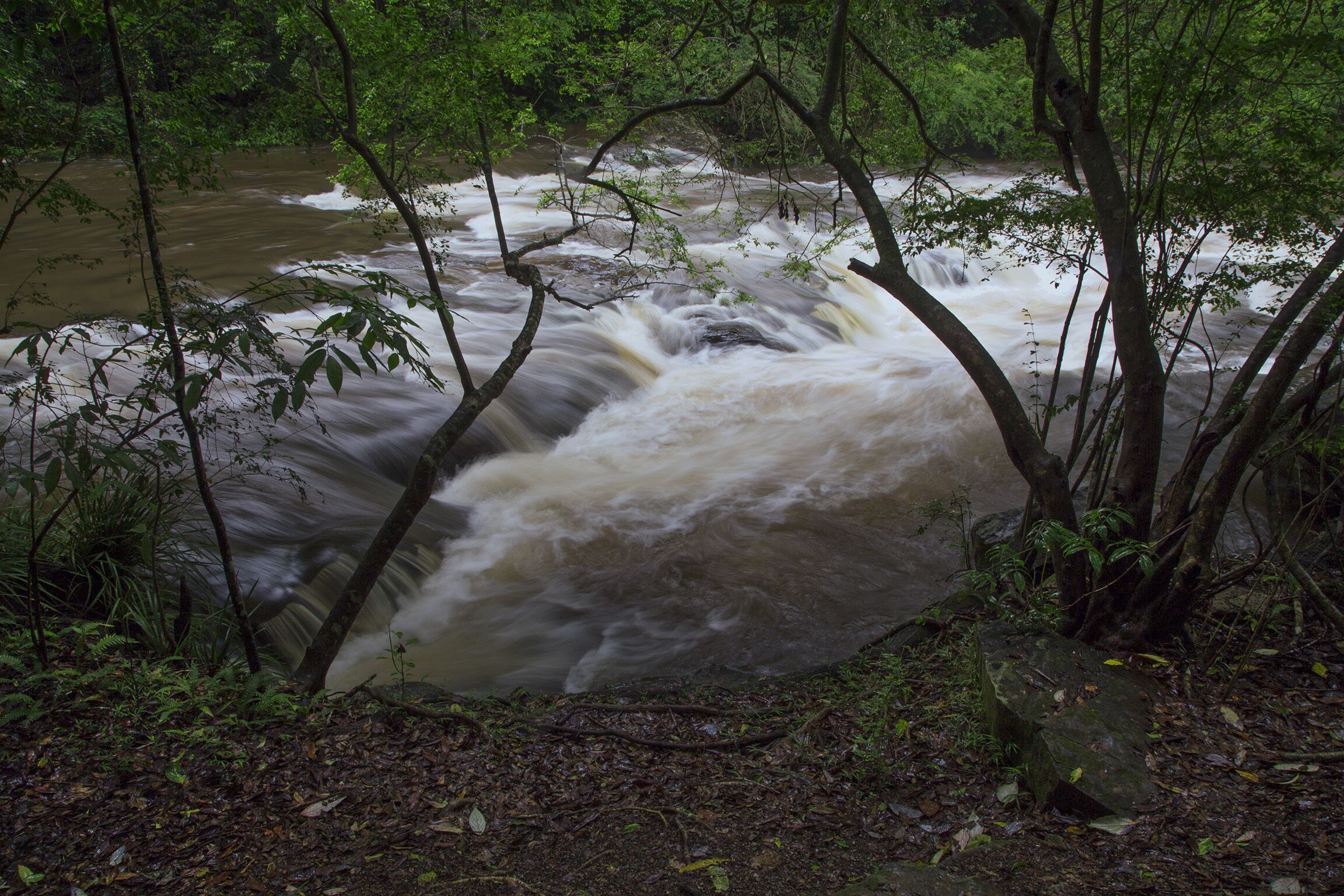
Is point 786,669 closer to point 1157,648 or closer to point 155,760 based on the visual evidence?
point 1157,648

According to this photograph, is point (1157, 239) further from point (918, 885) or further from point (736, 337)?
point (736, 337)

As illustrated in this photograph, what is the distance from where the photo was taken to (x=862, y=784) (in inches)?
141

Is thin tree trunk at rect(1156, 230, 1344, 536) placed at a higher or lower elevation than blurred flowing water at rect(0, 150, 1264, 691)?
higher

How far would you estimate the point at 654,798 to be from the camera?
3.50m

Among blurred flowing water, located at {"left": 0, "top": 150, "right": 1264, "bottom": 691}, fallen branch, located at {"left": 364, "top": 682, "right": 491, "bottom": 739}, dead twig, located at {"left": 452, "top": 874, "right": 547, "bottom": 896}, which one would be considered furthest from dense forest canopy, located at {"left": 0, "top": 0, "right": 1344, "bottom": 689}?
dead twig, located at {"left": 452, "top": 874, "right": 547, "bottom": 896}

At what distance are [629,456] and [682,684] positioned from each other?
4.59 m

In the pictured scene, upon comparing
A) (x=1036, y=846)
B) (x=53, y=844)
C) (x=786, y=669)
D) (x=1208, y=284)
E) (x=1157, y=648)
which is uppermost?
(x=1208, y=284)

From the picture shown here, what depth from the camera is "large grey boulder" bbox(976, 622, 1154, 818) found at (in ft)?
10.5

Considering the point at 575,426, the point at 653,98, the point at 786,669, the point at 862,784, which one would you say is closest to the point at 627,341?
the point at 575,426

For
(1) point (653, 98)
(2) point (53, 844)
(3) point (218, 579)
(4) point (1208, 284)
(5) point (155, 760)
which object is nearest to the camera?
(2) point (53, 844)

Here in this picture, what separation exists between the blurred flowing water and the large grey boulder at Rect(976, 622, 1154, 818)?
2019 mm

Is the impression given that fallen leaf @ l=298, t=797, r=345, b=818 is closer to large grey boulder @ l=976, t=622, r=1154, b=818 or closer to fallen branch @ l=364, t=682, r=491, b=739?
fallen branch @ l=364, t=682, r=491, b=739

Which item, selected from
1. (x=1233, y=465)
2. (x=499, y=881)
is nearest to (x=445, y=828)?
(x=499, y=881)

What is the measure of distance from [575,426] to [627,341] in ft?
7.99
